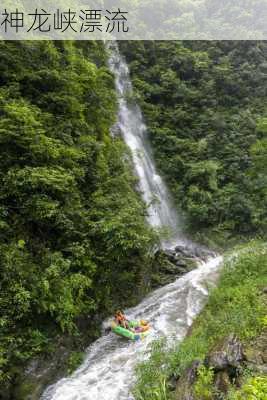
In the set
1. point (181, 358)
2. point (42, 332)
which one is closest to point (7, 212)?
point (42, 332)

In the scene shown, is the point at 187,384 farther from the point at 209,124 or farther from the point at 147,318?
the point at 209,124

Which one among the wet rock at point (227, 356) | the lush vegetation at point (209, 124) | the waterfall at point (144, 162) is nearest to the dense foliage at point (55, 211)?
the wet rock at point (227, 356)

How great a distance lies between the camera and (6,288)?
20.2 feet

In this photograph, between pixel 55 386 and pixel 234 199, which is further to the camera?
pixel 234 199

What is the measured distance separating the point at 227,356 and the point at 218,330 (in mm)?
1303

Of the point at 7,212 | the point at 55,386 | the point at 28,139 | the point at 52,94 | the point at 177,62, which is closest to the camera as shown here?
the point at 55,386

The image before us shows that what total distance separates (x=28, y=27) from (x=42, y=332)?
8.30m

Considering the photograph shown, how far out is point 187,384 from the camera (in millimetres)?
5332

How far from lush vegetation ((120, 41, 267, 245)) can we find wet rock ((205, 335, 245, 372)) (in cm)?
887

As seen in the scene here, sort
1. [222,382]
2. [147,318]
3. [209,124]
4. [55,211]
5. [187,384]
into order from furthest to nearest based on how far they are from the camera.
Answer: [209,124] → [147,318] → [55,211] → [187,384] → [222,382]

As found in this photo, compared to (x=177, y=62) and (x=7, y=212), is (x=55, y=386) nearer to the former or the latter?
(x=7, y=212)

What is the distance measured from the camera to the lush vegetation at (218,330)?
207 inches

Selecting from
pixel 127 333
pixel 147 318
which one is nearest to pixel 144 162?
pixel 147 318

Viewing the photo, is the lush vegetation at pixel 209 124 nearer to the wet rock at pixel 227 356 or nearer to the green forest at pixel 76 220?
the green forest at pixel 76 220
